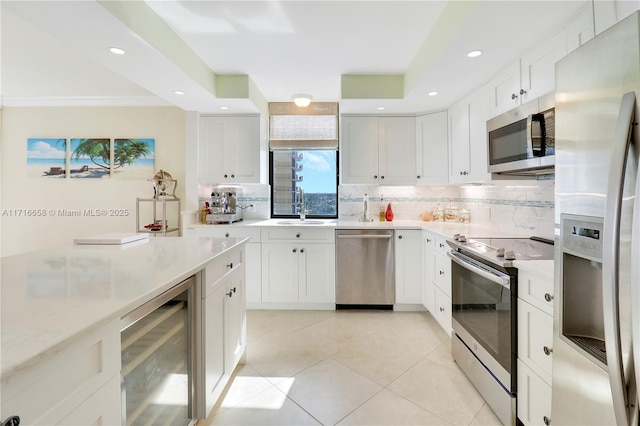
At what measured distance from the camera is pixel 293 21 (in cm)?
212

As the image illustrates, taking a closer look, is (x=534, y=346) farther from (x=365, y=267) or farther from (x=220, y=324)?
(x=365, y=267)

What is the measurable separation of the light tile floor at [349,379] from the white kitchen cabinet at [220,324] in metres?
0.22

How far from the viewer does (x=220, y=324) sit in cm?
172

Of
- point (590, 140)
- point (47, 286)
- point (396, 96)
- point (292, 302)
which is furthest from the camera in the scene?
point (292, 302)

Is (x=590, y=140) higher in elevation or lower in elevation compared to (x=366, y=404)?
higher

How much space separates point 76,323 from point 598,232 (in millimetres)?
1496

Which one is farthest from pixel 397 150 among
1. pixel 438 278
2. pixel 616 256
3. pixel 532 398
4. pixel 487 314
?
pixel 616 256

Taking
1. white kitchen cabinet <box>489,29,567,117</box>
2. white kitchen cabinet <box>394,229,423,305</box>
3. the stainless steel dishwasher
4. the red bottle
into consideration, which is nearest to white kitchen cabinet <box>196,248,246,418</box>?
the stainless steel dishwasher

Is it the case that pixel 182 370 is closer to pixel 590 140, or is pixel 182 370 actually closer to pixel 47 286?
pixel 47 286

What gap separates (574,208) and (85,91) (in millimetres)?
4839

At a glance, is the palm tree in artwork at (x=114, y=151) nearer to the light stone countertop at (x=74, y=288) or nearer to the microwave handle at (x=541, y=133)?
the light stone countertop at (x=74, y=288)

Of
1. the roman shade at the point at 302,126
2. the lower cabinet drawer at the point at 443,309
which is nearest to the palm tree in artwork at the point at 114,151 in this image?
the roman shade at the point at 302,126

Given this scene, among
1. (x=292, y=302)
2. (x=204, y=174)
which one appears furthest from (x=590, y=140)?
(x=204, y=174)

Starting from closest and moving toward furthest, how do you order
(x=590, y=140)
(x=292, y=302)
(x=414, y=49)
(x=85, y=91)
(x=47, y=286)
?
(x=590, y=140) → (x=47, y=286) → (x=414, y=49) → (x=292, y=302) → (x=85, y=91)
